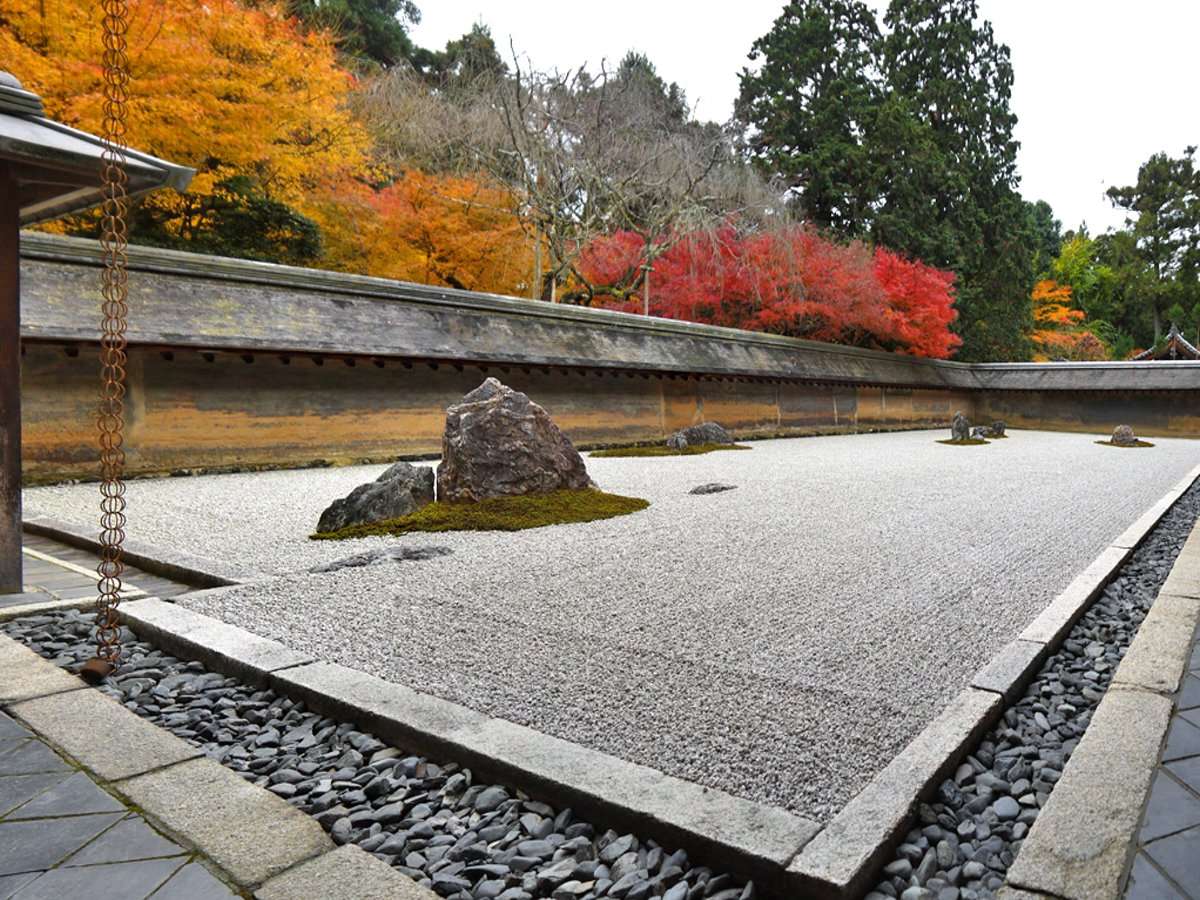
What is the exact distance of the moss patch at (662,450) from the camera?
10.8 m

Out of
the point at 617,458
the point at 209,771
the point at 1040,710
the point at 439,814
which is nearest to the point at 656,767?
the point at 439,814

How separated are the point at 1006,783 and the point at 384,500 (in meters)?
4.10

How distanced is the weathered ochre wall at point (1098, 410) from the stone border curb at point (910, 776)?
2078 cm

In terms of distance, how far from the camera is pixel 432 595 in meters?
3.28

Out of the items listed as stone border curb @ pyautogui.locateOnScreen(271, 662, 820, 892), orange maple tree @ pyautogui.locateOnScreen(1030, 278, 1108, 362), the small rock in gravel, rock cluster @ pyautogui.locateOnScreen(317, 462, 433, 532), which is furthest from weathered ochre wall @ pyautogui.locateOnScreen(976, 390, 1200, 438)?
stone border curb @ pyautogui.locateOnScreen(271, 662, 820, 892)

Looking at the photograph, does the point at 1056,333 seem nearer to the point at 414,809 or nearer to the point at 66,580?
the point at 66,580

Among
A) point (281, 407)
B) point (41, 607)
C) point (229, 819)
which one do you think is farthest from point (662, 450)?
point (229, 819)

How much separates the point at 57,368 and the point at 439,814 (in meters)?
7.31

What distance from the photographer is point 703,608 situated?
308cm

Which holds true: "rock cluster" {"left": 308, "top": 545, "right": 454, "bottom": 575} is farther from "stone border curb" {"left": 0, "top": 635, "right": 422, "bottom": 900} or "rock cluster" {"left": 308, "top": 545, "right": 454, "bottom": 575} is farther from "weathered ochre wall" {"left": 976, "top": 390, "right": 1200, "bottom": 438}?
"weathered ochre wall" {"left": 976, "top": 390, "right": 1200, "bottom": 438}

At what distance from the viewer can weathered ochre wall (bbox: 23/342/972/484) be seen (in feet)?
22.9

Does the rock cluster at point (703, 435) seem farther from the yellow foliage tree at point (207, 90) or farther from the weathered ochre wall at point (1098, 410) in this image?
the weathered ochre wall at point (1098, 410)

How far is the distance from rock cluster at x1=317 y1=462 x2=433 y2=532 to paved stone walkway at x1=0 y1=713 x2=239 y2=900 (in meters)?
3.07

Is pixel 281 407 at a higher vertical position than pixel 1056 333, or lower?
lower
